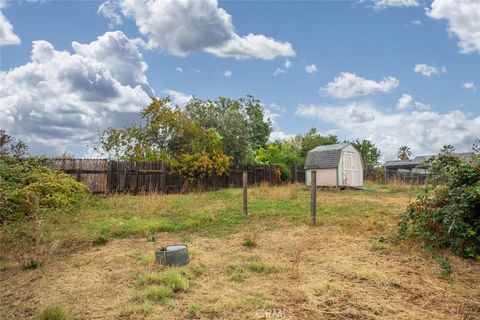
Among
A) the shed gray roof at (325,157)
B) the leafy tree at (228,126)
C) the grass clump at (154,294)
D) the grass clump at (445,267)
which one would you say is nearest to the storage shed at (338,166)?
the shed gray roof at (325,157)

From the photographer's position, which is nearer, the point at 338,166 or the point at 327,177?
the point at 338,166

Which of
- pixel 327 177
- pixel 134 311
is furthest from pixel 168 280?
pixel 327 177

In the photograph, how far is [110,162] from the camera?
14961 millimetres

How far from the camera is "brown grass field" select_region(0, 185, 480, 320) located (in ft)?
11.5

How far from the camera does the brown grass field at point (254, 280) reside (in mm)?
3520

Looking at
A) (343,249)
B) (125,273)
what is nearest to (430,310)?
(343,249)

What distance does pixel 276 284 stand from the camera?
4.15m

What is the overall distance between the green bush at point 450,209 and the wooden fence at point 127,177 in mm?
11628

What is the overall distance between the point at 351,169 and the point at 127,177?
12179 millimetres

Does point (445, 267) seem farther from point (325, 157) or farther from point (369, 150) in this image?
point (369, 150)

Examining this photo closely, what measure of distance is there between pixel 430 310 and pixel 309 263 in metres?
1.70

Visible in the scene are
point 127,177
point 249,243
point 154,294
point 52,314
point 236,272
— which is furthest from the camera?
point 127,177

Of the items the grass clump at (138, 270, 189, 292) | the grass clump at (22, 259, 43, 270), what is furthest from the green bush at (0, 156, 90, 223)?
the grass clump at (138, 270, 189, 292)

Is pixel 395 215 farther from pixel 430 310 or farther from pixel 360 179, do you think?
pixel 360 179
